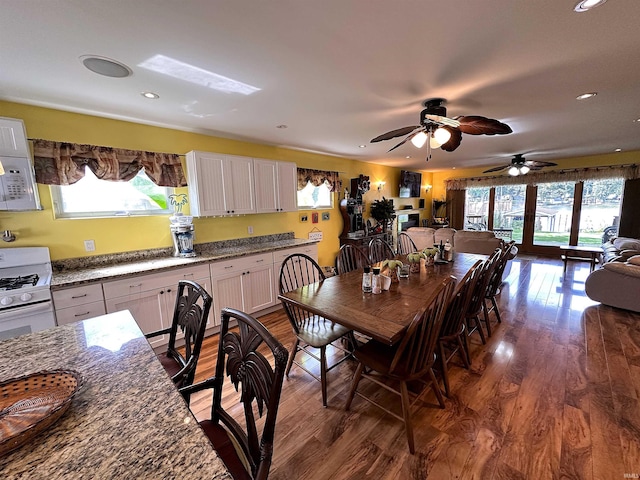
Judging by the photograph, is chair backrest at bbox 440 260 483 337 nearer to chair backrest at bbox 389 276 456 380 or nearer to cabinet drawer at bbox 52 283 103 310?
chair backrest at bbox 389 276 456 380

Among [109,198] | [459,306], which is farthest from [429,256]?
[109,198]

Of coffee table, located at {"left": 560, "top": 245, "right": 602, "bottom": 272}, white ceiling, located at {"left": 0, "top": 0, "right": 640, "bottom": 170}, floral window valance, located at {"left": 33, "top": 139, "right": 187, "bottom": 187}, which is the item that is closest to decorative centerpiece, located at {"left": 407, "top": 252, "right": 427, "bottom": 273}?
white ceiling, located at {"left": 0, "top": 0, "right": 640, "bottom": 170}

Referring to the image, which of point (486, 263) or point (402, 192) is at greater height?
point (402, 192)

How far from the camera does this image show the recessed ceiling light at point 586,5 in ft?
4.07

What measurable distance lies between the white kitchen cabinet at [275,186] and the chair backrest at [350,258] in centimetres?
128

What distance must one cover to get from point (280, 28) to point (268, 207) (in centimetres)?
249

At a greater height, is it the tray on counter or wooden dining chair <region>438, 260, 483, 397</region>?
the tray on counter

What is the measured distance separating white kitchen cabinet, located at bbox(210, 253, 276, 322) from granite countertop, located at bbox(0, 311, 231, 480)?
1.86 metres

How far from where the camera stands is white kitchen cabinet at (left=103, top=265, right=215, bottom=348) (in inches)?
94.7

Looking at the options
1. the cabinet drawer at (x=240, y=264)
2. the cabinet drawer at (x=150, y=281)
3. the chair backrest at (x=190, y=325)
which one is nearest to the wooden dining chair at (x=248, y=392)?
the chair backrest at (x=190, y=325)

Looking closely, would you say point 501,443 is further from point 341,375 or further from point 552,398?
point 341,375

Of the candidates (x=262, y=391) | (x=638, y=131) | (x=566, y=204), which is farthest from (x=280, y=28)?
(x=566, y=204)

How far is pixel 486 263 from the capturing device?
97.2 inches

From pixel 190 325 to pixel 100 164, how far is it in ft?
7.36
